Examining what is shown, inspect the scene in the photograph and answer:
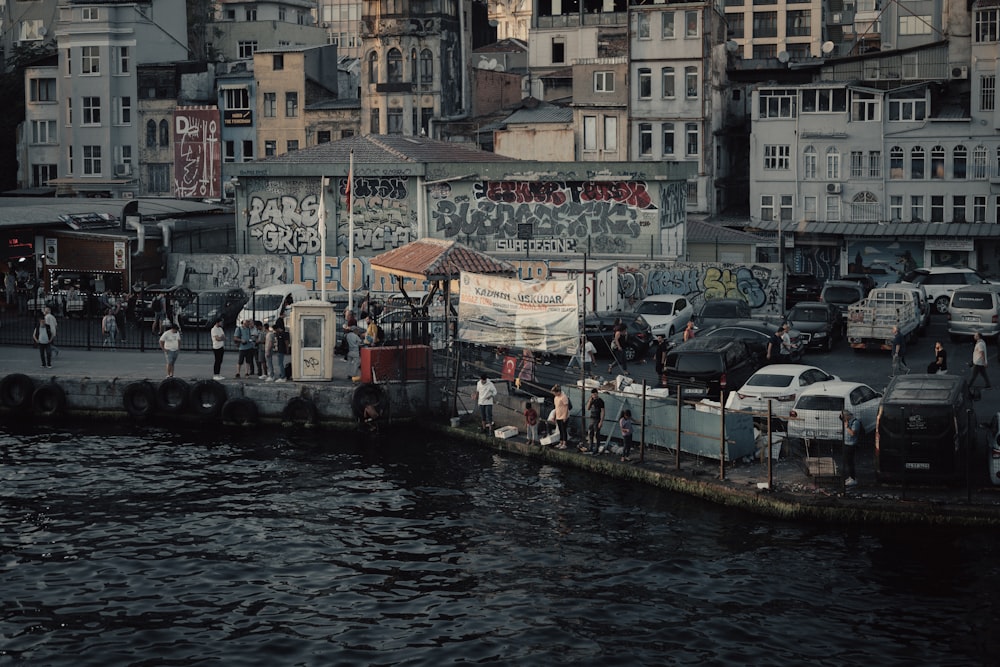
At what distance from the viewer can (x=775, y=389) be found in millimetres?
36000

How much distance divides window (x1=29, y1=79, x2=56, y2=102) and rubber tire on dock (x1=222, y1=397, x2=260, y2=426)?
62.5 m

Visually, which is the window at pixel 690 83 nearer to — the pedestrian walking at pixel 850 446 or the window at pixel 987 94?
the window at pixel 987 94

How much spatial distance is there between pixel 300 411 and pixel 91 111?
59534 millimetres

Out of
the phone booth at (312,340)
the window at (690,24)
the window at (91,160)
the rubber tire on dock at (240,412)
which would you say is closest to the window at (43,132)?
the window at (91,160)

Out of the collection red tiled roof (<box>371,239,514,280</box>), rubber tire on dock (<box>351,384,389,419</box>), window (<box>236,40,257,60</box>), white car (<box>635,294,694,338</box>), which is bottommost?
rubber tire on dock (<box>351,384,389,419</box>)

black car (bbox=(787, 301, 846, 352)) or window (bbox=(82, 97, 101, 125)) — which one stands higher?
window (bbox=(82, 97, 101, 125))

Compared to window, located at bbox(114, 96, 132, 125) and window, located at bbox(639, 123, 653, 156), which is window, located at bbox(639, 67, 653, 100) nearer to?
window, located at bbox(639, 123, 653, 156)

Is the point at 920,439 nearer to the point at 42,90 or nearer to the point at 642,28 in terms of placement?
the point at 642,28

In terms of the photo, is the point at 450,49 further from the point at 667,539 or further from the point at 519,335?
the point at 667,539

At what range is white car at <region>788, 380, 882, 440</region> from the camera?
108 feet

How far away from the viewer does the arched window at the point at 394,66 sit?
89.4m

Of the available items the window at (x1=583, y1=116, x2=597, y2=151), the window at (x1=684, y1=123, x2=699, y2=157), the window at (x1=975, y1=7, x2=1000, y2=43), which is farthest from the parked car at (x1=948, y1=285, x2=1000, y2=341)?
the window at (x1=583, y1=116, x2=597, y2=151)

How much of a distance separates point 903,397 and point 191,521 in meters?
16.1

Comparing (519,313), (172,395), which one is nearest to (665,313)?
(519,313)
